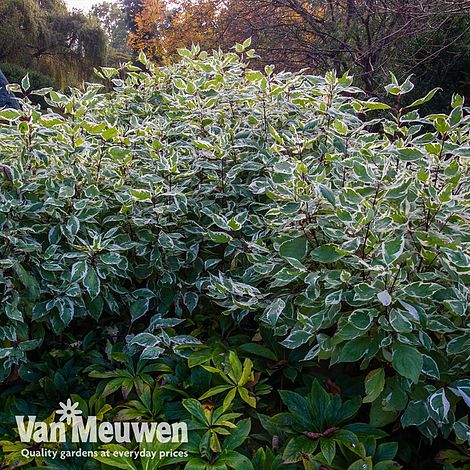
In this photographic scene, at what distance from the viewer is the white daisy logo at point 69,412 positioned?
4.43 feet

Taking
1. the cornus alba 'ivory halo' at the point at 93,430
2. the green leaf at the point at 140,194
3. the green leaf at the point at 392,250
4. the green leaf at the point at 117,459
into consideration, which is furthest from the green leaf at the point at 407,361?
the green leaf at the point at 140,194

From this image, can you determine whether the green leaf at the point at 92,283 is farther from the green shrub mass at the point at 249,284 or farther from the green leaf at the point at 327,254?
the green leaf at the point at 327,254

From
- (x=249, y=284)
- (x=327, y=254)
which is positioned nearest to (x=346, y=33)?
(x=249, y=284)

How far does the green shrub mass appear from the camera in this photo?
→ 122cm

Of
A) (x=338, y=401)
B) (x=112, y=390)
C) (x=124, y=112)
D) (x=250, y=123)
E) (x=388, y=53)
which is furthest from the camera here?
(x=388, y=53)

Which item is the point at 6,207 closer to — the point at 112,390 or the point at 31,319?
the point at 31,319

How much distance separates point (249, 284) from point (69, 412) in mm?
642

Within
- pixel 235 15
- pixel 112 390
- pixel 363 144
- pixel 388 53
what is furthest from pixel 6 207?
pixel 235 15

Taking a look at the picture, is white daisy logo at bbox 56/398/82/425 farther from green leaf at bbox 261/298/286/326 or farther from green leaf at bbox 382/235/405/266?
green leaf at bbox 382/235/405/266

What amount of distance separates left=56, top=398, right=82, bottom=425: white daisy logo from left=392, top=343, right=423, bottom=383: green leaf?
2.77 feet

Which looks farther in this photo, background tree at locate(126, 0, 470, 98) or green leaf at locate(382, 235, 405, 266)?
background tree at locate(126, 0, 470, 98)

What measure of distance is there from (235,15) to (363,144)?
17.9ft

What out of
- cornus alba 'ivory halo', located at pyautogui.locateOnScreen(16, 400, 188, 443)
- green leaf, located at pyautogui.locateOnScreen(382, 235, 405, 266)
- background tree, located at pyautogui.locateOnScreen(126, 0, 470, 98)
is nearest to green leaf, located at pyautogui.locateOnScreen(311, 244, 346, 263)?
green leaf, located at pyautogui.locateOnScreen(382, 235, 405, 266)

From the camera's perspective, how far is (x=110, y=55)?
16719 millimetres
